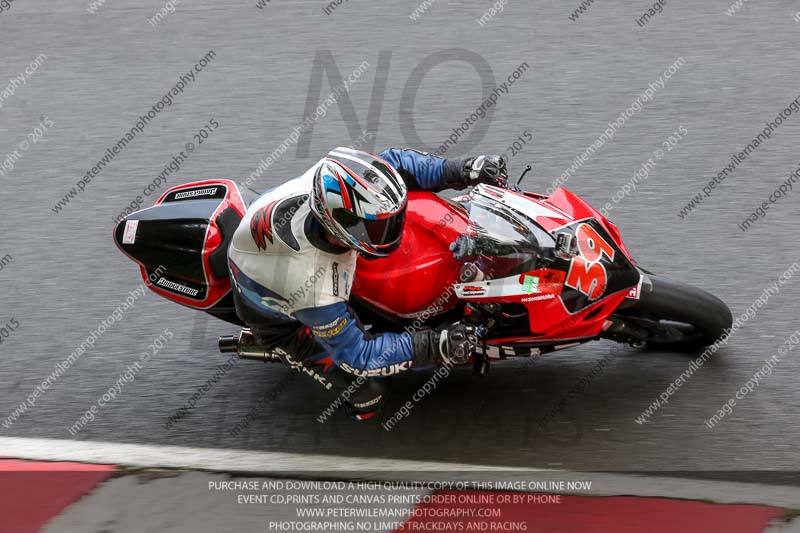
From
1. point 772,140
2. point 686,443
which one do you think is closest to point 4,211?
point 686,443

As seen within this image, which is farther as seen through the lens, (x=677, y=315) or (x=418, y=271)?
(x=677, y=315)

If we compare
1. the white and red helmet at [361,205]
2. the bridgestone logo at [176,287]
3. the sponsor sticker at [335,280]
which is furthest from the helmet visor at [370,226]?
the bridgestone logo at [176,287]

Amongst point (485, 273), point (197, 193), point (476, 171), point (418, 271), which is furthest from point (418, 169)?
point (197, 193)

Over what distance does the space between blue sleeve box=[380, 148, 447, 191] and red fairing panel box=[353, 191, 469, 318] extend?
274mm

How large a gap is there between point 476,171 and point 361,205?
1.00 meters

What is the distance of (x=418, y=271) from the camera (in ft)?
14.7

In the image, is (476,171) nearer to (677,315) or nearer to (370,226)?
(370,226)

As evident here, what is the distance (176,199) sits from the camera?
498 cm

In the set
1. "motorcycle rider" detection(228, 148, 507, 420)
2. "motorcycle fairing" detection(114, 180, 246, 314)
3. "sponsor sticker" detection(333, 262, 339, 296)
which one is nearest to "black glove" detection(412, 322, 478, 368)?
"motorcycle rider" detection(228, 148, 507, 420)

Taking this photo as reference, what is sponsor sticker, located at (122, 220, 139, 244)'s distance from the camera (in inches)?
188

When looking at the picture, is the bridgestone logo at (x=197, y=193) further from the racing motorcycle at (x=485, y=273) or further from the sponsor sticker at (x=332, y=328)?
the sponsor sticker at (x=332, y=328)

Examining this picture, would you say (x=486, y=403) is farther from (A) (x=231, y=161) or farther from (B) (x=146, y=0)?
(B) (x=146, y=0)

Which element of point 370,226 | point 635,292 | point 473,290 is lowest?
point 473,290

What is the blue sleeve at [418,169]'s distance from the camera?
15.7 ft
